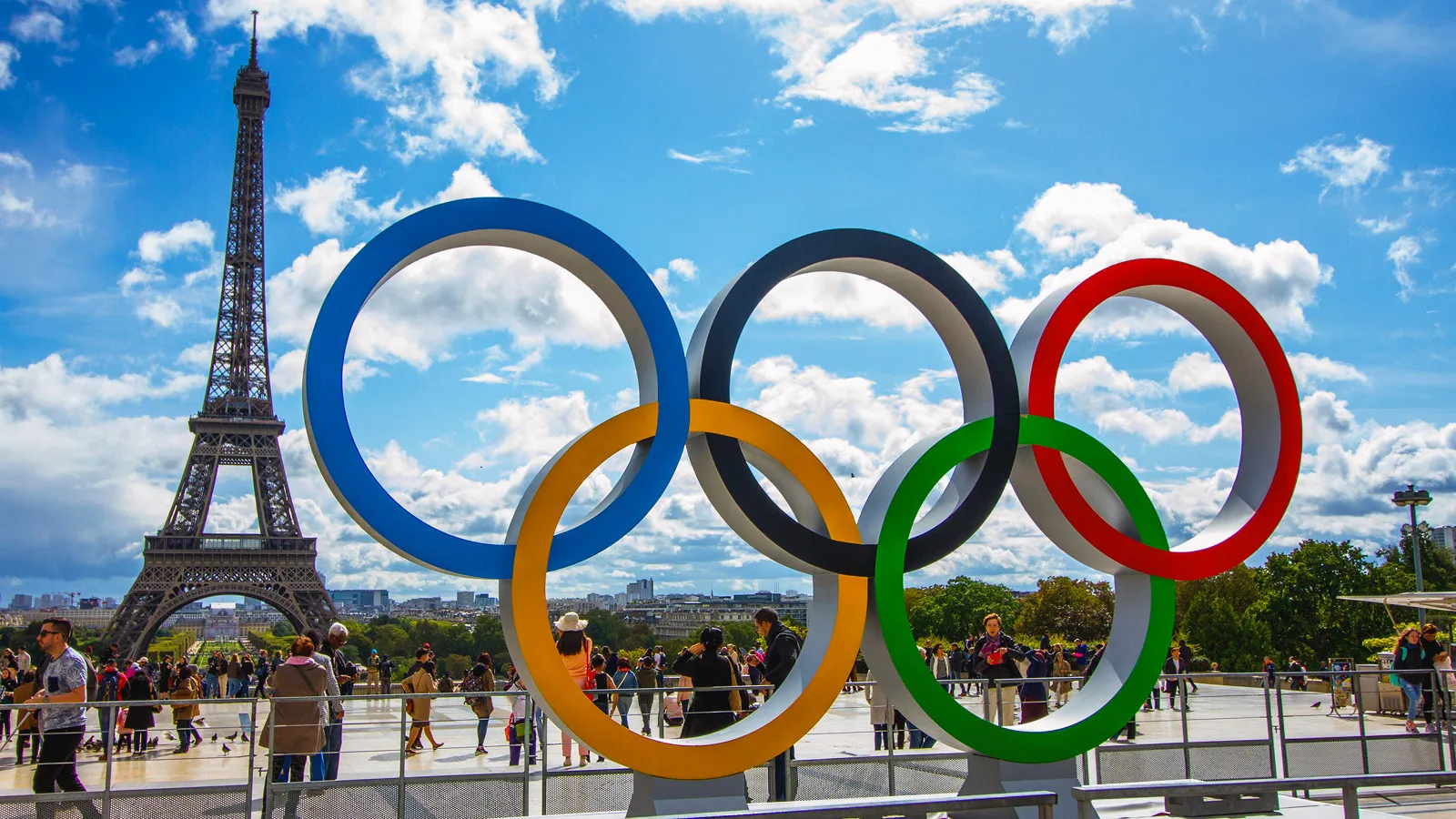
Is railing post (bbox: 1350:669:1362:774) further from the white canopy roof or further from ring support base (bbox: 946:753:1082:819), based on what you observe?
the white canopy roof

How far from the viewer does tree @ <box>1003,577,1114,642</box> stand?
66.7 metres

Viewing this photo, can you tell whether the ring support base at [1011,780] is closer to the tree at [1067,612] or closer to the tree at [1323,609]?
the tree at [1323,609]

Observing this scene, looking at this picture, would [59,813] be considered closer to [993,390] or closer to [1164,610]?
[993,390]

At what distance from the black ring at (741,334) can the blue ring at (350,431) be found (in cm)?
34

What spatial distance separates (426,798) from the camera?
9.80m

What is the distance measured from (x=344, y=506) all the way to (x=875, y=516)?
13.0ft

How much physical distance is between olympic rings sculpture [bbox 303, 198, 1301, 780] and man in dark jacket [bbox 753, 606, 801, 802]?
1257mm

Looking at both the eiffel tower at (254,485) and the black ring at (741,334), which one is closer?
the black ring at (741,334)

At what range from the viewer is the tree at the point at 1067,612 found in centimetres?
6669

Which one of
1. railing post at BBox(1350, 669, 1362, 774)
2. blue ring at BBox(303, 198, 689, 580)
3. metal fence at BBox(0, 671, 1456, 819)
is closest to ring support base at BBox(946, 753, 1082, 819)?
metal fence at BBox(0, 671, 1456, 819)

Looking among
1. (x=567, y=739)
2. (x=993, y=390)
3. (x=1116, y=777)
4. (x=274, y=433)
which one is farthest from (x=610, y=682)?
(x=274, y=433)

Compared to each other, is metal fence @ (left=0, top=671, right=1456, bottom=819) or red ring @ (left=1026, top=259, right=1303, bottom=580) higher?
red ring @ (left=1026, top=259, right=1303, bottom=580)

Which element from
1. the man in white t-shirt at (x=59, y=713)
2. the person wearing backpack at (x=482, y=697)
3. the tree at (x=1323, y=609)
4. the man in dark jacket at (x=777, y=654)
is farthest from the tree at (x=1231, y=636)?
the man in white t-shirt at (x=59, y=713)

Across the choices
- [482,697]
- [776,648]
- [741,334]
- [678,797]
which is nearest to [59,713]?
[678,797]
